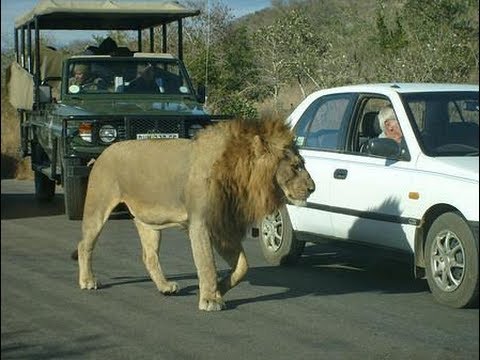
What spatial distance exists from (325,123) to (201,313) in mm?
2386

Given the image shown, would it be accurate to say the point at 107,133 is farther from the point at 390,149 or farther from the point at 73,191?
the point at 390,149

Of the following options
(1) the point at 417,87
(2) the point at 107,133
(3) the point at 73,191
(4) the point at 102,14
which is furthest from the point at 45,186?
(1) the point at 417,87

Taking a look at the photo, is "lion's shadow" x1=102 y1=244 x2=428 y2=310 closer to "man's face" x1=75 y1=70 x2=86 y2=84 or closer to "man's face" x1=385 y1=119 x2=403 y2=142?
"man's face" x1=385 y1=119 x2=403 y2=142

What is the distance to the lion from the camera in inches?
255

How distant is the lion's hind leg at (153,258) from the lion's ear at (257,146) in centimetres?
119

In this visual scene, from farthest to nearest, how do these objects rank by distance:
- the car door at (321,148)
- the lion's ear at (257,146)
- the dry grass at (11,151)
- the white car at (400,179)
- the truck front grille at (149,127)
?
the truck front grille at (149,127) < the car door at (321,148) < the white car at (400,179) < the lion's ear at (257,146) < the dry grass at (11,151)

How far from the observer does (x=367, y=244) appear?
755 centimetres

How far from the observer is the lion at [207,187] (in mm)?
6484

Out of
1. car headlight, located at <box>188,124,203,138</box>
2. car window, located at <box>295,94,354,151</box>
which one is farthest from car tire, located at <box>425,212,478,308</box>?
car headlight, located at <box>188,124,203,138</box>

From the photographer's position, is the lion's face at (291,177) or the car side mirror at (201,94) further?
the car side mirror at (201,94)

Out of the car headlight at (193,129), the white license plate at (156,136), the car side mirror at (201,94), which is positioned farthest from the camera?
the car side mirror at (201,94)

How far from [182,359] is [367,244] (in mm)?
2587

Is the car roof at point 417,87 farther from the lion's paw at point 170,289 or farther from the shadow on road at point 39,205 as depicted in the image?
the shadow on road at point 39,205

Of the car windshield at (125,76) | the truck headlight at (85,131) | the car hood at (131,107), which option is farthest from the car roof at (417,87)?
the car windshield at (125,76)
